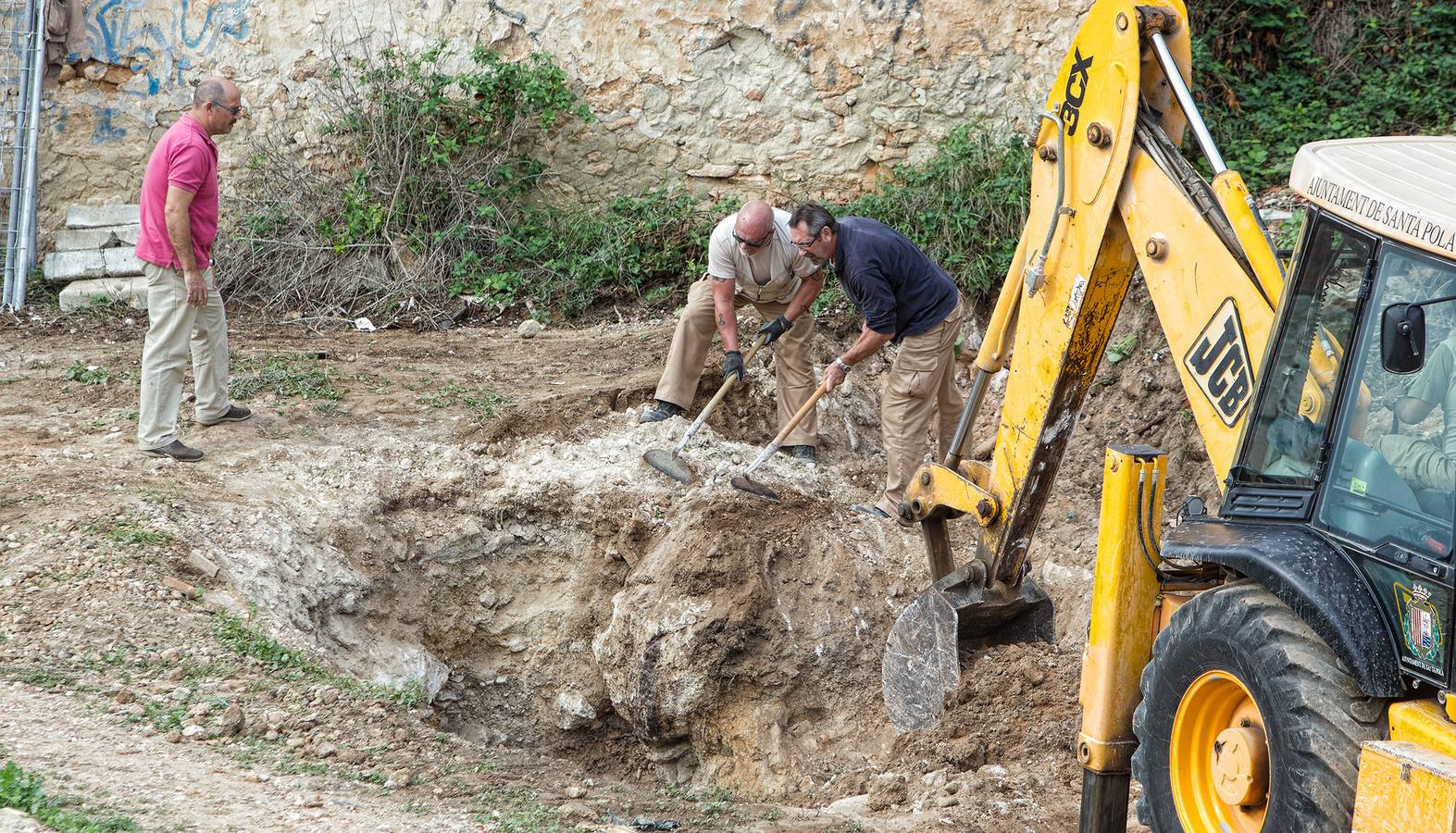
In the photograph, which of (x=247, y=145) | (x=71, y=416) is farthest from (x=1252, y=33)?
(x=71, y=416)

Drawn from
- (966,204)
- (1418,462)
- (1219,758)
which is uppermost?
(966,204)

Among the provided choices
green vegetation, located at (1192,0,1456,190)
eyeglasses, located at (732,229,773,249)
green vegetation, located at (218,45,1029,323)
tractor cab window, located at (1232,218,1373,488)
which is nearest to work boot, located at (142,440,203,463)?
eyeglasses, located at (732,229,773,249)

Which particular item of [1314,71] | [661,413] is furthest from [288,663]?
[1314,71]

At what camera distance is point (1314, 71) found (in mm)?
10273

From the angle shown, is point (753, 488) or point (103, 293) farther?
point (103, 293)

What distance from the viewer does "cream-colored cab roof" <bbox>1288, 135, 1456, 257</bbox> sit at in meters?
2.91

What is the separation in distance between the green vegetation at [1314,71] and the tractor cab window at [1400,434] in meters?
6.97

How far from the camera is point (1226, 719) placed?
3.48m

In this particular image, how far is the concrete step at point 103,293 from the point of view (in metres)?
10.0

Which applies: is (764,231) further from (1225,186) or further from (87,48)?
(87,48)

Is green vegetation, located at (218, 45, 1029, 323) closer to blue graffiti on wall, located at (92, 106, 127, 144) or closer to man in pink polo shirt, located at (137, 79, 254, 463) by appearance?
blue graffiti on wall, located at (92, 106, 127, 144)

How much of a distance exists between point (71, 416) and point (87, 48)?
475 cm

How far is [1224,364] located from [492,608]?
173 inches

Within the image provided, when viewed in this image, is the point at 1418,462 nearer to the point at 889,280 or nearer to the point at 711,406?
the point at 889,280
